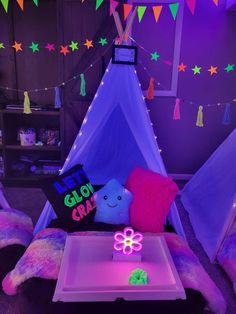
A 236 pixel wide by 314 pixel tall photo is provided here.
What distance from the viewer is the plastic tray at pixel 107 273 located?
5.02 ft

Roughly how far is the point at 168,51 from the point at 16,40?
2.02 m

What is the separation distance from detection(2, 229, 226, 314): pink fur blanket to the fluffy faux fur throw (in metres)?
0.22

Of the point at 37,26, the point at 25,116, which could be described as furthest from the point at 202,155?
the point at 37,26

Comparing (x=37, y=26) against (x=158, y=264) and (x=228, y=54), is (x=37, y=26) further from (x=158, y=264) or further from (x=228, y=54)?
(x=158, y=264)

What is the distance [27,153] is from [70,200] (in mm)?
2195

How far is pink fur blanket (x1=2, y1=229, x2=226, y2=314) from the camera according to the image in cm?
177

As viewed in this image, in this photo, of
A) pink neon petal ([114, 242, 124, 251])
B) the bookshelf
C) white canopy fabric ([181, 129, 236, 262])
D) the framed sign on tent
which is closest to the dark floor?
white canopy fabric ([181, 129, 236, 262])

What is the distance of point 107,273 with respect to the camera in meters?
1.68

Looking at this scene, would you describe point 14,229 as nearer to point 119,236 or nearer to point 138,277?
point 119,236

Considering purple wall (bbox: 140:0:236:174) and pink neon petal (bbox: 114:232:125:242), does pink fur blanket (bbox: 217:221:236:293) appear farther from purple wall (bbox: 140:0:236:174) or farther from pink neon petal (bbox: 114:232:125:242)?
purple wall (bbox: 140:0:236:174)

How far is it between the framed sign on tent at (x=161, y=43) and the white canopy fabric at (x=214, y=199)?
3.92 ft

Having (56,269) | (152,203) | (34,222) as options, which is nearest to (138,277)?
(56,269)

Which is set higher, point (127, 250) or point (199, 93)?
point (199, 93)

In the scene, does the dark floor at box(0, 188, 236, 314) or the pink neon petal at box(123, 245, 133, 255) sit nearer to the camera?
the pink neon petal at box(123, 245, 133, 255)
